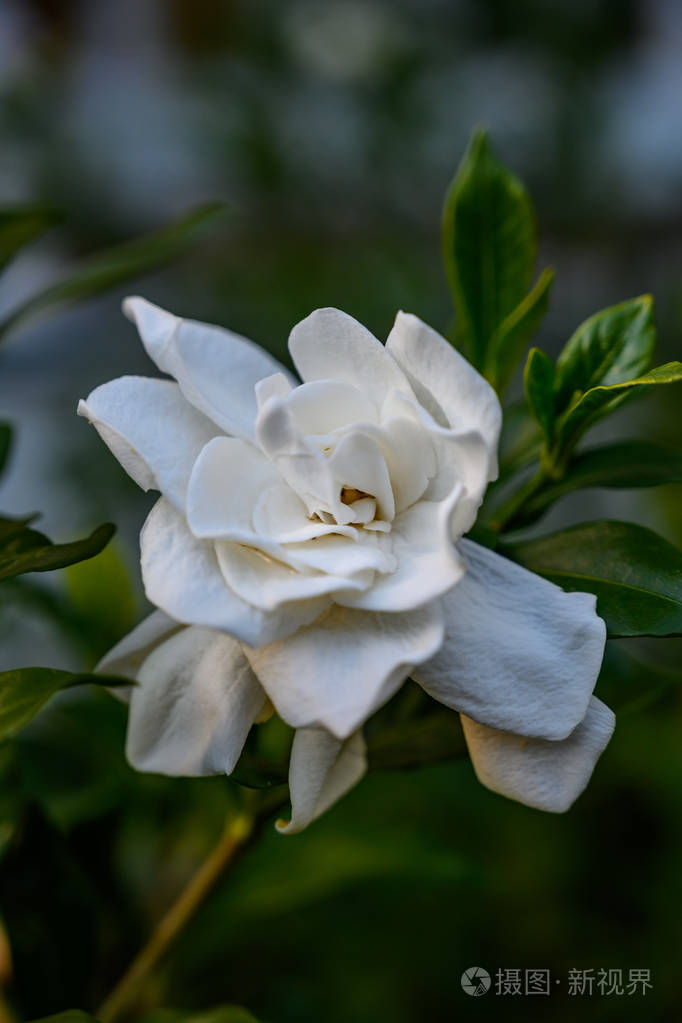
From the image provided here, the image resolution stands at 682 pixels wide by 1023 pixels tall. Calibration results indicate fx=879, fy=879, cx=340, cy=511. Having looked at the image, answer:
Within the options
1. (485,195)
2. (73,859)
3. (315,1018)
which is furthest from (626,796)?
(485,195)

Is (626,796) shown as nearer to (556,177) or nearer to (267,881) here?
(267,881)

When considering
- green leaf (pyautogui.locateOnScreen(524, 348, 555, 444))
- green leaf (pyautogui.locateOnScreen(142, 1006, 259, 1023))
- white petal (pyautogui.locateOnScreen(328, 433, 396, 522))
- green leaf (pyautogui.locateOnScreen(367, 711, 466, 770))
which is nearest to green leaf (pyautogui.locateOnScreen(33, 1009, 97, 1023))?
green leaf (pyautogui.locateOnScreen(142, 1006, 259, 1023))

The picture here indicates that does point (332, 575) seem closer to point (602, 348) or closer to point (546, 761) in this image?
point (546, 761)

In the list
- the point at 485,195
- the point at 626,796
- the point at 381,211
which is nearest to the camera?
the point at 485,195

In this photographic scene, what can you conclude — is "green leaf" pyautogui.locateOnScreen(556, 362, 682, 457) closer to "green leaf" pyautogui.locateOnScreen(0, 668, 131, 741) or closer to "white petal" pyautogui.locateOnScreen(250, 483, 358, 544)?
"white petal" pyautogui.locateOnScreen(250, 483, 358, 544)

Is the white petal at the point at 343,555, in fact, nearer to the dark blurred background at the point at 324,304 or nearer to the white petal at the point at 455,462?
the white petal at the point at 455,462

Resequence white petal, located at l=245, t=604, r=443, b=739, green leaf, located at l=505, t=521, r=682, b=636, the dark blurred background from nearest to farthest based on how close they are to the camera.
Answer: white petal, located at l=245, t=604, r=443, b=739 → green leaf, located at l=505, t=521, r=682, b=636 → the dark blurred background

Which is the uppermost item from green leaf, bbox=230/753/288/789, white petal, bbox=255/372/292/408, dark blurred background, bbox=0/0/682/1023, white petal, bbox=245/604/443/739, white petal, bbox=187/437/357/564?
white petal, bbox=255/372/292/408
